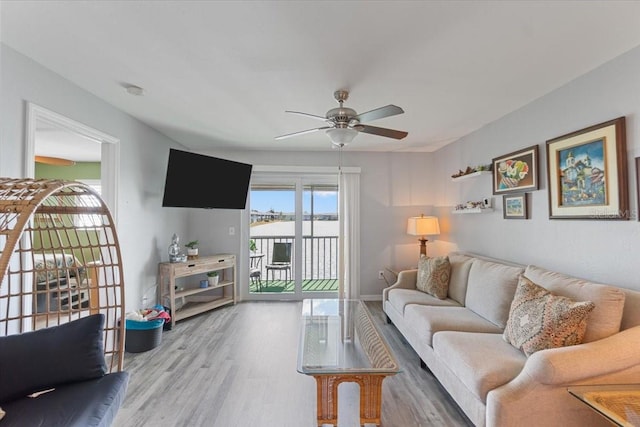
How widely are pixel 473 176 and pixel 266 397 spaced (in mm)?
3135

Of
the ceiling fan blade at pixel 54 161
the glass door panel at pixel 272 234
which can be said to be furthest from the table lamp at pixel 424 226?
the ceiling fan blade at pixel 54 161

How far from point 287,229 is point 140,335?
8.01 feet

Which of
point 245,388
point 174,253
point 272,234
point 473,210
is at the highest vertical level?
point 473,210

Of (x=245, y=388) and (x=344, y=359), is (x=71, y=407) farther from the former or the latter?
(x=344, y=359)

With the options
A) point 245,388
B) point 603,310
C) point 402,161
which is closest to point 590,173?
point 603,310

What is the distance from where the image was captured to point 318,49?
190 centimetres

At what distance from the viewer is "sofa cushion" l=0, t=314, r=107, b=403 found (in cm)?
150

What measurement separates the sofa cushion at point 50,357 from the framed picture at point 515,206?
3444 mm

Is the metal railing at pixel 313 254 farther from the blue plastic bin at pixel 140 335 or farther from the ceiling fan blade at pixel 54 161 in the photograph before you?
the ceiling fan blade at pixel 54 161

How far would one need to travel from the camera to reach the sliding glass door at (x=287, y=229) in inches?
188

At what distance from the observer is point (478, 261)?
3.02 metres

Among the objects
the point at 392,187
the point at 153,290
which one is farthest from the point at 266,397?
the point at 392,187

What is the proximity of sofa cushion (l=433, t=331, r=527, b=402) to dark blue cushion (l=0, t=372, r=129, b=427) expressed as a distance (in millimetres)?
1919

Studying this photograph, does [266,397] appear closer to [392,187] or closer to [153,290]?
[153,290]
